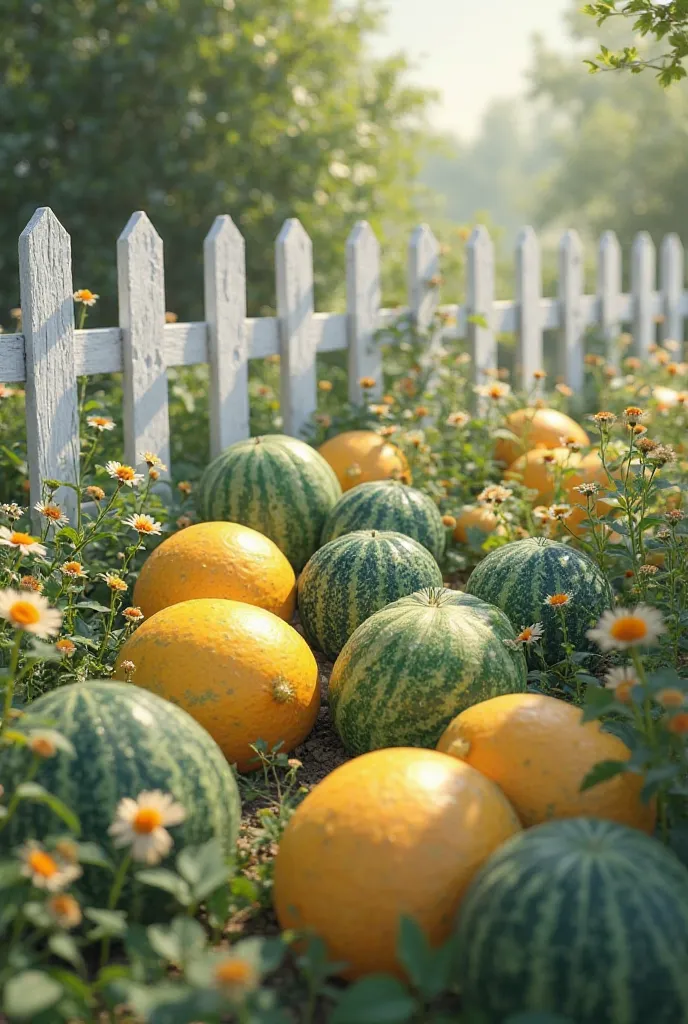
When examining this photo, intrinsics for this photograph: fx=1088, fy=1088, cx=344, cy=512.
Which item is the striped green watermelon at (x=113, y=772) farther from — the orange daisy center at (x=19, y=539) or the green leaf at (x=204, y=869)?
the orange daisy center at (x=19, y=539)

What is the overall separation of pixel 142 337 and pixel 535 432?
233cm

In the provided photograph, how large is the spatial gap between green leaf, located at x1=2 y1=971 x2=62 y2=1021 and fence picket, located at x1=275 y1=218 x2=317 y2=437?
4.46 m

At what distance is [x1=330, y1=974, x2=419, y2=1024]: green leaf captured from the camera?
73.9 inches

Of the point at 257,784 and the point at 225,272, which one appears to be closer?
the point at 257,784

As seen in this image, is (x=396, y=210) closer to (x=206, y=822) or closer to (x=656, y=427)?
(x=656, y=427)

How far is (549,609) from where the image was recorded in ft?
12.7

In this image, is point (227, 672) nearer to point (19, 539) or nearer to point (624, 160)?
point (19, 539)

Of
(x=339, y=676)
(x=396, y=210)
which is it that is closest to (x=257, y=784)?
(x=339, y=676)

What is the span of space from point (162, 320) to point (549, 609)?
2.43 m

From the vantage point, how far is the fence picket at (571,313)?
916 centimetres

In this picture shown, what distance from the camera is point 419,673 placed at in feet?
10.3

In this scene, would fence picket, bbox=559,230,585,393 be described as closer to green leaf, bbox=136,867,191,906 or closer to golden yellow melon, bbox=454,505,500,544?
golden yellow melon, bbox=454,505,500,544

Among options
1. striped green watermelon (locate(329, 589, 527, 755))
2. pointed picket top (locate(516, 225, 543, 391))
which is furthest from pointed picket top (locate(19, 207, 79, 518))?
pointed picket top (locate(516, 225, 543, 391))

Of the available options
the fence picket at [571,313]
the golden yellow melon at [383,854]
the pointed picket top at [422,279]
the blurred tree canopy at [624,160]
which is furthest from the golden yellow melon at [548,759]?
the blurred tree canopy at [624,160]
